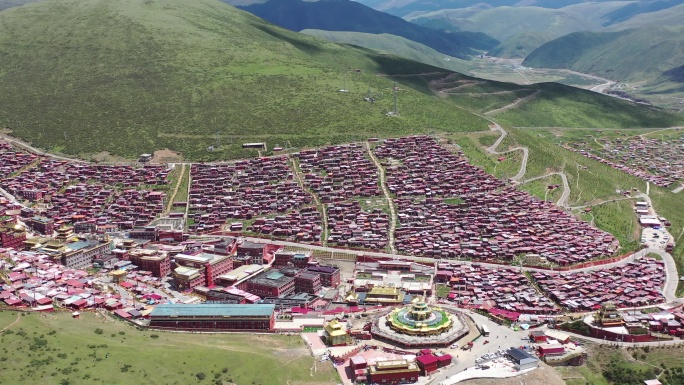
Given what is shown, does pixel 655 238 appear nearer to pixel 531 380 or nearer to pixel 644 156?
pixel 531 380

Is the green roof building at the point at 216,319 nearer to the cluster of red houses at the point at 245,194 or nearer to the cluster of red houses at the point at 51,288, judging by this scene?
the cluster of red houses at the point at 51,288

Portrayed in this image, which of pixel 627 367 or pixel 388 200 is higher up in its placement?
pixel 388 200

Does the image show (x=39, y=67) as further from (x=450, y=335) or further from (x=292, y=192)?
(x=450, y=335)

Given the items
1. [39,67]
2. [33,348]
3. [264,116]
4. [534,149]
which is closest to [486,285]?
[33,348]

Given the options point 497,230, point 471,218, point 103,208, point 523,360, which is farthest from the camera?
point 103,208

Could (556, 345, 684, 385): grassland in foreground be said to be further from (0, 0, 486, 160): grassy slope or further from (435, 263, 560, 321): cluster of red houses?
(0, 0, 486, 160): grassy slope

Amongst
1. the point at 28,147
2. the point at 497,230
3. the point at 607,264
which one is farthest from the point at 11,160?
the point at 607,264
